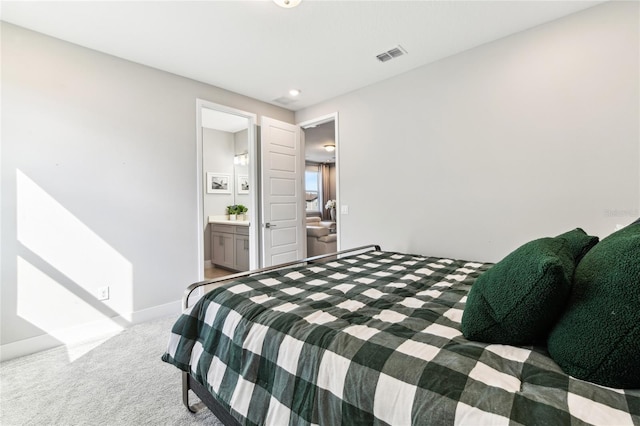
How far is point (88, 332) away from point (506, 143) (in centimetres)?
424

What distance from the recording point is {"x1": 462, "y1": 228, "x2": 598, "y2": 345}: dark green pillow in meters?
0.82

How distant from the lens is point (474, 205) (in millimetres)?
2783

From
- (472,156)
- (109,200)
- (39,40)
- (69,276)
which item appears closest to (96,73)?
(39,40)

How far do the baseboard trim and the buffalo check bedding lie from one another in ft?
5.79

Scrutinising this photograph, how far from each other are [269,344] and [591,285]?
42.4 inches

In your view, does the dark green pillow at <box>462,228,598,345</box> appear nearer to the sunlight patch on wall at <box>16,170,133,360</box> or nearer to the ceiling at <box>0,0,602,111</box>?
the ceiling at <box>0,0,602,111</box>

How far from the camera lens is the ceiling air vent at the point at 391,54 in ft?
9.11

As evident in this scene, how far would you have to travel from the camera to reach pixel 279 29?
2.43 m

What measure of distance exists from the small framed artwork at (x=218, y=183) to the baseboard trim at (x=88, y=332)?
301 cm

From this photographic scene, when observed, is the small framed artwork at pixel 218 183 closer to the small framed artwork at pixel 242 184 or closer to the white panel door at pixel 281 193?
the small framed artwork at pixel 242 184

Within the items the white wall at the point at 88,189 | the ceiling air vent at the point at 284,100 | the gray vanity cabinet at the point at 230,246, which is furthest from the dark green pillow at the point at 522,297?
the gray vanity cabinet at the point at 230,246

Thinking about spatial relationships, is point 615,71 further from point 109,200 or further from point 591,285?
point 109,200

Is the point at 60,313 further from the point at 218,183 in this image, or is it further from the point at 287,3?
the point at 218,183

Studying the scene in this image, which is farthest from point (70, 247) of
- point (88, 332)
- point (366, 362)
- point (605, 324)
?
point (605, 324)
